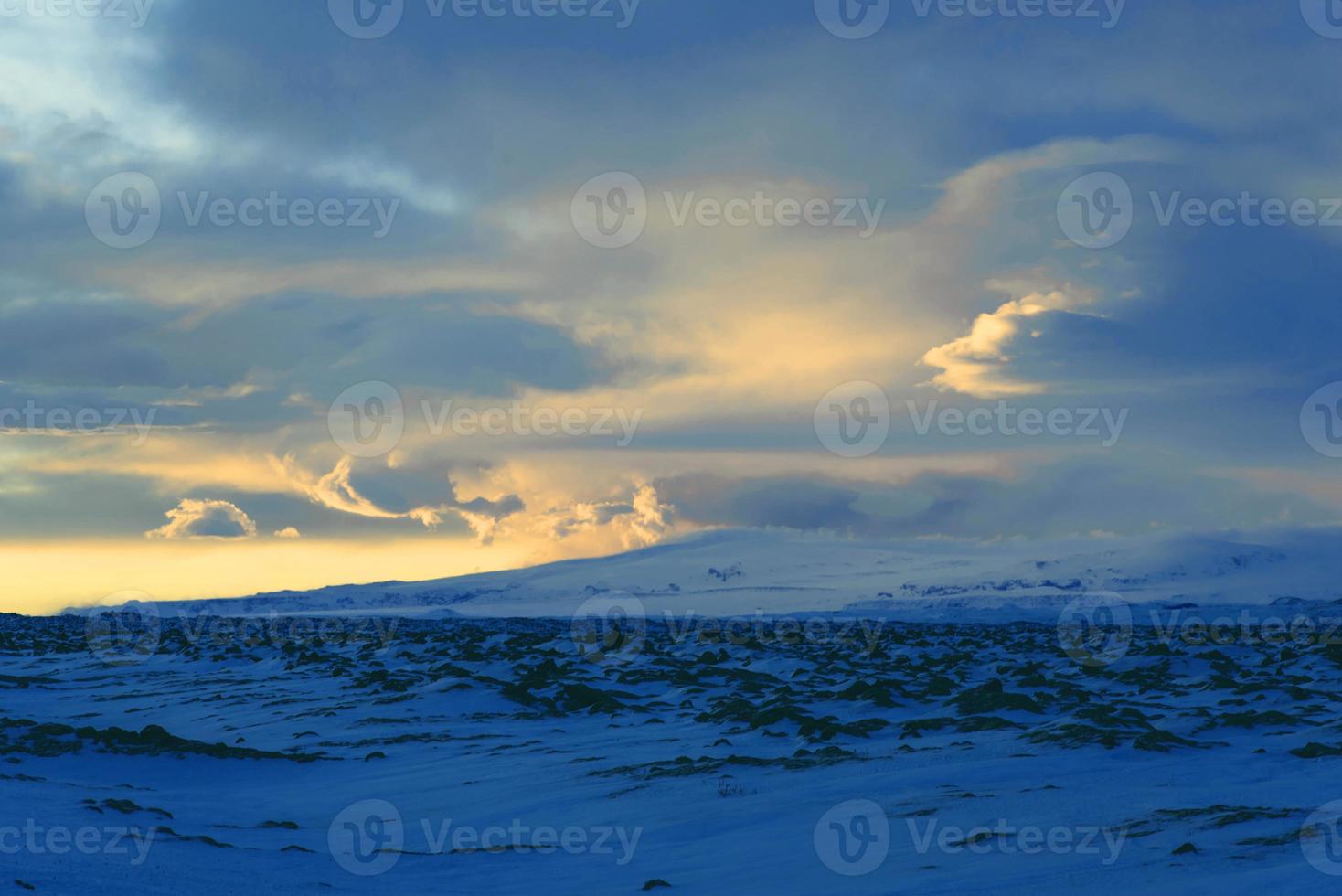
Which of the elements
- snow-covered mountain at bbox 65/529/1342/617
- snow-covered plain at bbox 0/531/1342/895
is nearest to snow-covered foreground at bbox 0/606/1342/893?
snow-covered plain at bbox 0/531/1342/895

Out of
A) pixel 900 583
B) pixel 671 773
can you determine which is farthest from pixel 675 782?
pixel 900 583

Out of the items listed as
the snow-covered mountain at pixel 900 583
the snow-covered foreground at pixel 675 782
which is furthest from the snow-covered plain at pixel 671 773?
the snow-covered mountain at pixel 900 583

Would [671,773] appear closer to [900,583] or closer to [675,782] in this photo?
[675,782]

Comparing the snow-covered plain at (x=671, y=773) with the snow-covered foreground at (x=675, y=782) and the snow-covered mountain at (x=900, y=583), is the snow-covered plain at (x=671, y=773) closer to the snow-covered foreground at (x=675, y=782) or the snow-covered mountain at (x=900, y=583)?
the snow-covered foreground at (x=675, y=782)

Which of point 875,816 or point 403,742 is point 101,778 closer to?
point 403,742

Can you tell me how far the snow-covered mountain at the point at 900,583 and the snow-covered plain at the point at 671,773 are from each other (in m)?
95.4

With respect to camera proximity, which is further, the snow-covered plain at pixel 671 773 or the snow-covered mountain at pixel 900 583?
the snow-covered mountain at pixel 900 583

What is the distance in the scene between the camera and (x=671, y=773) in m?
16.3

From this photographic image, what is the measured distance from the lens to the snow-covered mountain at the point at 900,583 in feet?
433

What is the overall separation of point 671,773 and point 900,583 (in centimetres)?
14610

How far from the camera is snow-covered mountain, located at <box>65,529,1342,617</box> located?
13200 cm

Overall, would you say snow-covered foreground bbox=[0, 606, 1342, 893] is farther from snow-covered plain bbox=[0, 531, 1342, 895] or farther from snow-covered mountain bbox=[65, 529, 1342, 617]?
snow-covered mountain bbox=[65, 529, 1342, 617]

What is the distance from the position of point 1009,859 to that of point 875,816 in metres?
2.17

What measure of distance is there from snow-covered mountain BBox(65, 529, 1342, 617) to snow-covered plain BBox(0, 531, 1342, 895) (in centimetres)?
9535
